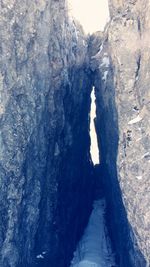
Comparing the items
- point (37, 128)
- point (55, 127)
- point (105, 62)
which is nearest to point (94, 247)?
point (55, 127)

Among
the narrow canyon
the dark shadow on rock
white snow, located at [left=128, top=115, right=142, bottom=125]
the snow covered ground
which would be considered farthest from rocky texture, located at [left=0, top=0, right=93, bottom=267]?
white snow, located at [left=128, top=115, right=142, bottom=125]

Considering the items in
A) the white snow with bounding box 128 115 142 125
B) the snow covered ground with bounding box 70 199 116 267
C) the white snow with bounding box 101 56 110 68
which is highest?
the white snow with bounding box 101 56 110 68

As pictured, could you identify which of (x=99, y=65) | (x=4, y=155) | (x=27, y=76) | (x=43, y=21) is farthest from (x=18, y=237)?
(x=99, y=65)

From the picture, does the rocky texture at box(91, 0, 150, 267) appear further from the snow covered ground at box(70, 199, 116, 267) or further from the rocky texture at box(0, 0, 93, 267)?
the snow covered ground at box(70, 199, 116, 267)

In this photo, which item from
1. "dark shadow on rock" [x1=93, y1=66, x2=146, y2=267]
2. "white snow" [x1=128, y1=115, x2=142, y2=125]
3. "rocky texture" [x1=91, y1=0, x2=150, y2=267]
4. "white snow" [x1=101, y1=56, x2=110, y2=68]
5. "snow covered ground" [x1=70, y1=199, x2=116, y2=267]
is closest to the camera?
"rocky texture" [x1=91, y1=0, x2=150, y2=267]

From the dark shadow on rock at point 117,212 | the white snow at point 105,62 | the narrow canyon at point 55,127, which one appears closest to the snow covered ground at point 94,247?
the narrow canyon at point 55,127

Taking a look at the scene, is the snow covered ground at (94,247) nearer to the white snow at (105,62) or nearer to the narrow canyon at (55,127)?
the narrow canyon at (55,127)
